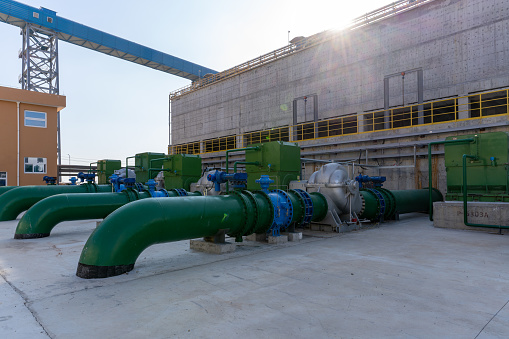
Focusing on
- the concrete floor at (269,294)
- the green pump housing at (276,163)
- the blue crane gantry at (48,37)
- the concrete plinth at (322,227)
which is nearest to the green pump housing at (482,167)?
the concrete floor at (269,294)

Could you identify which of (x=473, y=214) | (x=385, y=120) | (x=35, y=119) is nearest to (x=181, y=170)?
(x=385, y=120)

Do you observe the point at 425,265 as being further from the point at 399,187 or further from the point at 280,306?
the point at 399,187

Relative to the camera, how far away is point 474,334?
298 centimetres

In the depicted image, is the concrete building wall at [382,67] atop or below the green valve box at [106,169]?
atop

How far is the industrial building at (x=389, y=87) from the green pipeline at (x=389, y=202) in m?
2.59

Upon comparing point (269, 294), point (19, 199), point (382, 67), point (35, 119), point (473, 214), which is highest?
point (382, 67)

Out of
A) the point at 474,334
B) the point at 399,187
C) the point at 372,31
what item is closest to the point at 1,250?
the point at 474,334

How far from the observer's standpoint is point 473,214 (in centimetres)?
938

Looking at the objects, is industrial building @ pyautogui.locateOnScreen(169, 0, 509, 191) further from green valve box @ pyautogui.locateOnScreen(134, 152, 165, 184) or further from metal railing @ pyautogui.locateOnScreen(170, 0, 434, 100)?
green valve box @ pyautogui.locateOnScreen(134, 152, 165, 184)

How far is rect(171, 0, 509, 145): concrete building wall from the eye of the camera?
14.9m

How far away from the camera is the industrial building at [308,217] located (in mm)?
3531

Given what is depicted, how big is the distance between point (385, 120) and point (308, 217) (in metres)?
11.5

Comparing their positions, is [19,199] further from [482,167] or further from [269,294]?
[482,167]

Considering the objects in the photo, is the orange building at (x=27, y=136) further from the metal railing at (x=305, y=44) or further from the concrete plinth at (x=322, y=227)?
the concrete plinth at (x=322, y=227)
